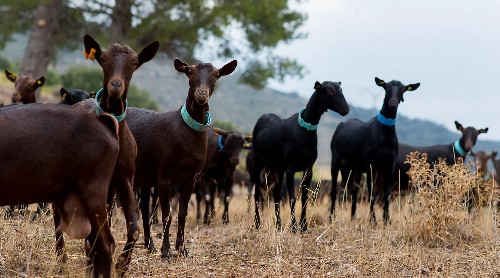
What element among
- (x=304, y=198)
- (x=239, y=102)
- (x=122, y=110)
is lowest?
(x=304, y=198)

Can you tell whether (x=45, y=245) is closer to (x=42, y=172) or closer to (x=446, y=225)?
(x=42, y=172)

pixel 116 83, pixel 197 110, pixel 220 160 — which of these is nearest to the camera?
pixel 116 83

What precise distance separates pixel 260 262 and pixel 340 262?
927 millimetres

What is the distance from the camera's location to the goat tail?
A: 5168mm

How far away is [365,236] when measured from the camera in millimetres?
8484

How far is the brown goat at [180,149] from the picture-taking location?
7715 millimetres

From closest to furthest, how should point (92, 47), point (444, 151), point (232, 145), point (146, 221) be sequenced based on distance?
point (92, 47)
point (146, 221)
point (232, 145)
point (444, 151)

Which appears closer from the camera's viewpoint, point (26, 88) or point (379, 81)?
point (379, 81)

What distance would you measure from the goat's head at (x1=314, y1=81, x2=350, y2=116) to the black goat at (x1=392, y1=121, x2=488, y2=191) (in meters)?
3.91

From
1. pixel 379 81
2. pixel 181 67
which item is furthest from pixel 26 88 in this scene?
pixel 379 81

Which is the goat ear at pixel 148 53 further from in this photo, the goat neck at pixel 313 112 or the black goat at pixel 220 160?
the black goat at pixel 220 160

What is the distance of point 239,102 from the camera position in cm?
11338

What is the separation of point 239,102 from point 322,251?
10601 centimetres

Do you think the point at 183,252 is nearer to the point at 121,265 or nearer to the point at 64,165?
the point at 121,265
